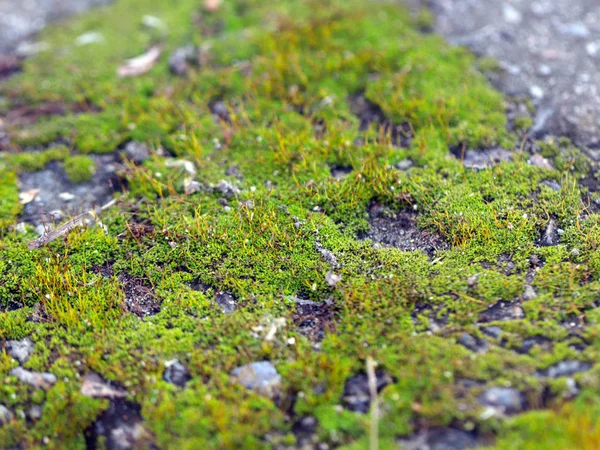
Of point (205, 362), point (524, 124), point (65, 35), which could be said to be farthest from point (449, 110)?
point (65, 35)

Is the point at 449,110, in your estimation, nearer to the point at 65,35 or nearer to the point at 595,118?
the point at 595,118

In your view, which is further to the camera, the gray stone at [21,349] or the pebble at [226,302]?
the pebble at [226,302]

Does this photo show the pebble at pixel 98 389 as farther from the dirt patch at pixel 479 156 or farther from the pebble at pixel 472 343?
the dirt patch at pixel 479 156

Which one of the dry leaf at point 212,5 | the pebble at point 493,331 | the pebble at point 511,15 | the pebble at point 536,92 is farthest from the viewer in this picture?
the dry leaf at point 212,5

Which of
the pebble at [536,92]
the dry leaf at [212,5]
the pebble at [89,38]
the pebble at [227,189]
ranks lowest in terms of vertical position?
the pebble at [227,189]

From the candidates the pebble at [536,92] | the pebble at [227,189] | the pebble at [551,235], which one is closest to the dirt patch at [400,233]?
the pebble at [551,235]

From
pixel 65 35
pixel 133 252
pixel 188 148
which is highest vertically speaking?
pixel 65 35

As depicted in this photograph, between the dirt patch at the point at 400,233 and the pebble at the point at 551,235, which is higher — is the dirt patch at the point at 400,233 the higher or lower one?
the higher one
